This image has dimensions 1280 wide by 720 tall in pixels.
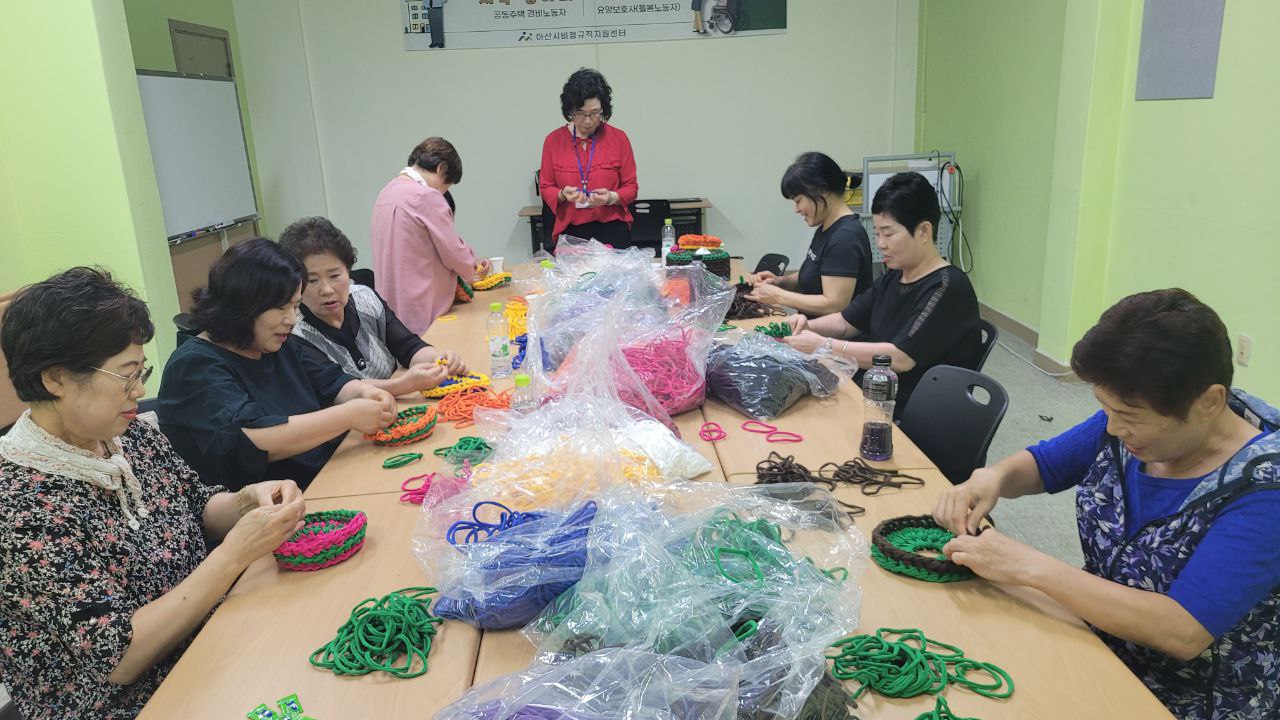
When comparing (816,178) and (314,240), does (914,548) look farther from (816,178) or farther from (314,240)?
(816,178)

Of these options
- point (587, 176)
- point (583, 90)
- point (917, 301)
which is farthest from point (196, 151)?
point (917, 301)

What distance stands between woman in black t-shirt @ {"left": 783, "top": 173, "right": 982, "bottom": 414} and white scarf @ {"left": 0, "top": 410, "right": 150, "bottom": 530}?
1889mm

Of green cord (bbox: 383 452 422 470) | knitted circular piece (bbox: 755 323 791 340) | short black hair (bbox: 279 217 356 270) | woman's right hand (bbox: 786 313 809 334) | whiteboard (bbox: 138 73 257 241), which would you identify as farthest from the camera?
whiteboard (bbox: 138 73 257 241)

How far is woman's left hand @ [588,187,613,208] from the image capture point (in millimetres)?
4879

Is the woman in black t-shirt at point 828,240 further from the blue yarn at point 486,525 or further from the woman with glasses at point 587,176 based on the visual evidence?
the blue yarn at point 486,525

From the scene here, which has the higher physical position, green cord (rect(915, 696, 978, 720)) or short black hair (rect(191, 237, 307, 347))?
short black hair (rect(191, 237, 307, 347))

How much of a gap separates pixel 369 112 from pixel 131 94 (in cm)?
273

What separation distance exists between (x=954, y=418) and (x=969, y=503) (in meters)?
0.62

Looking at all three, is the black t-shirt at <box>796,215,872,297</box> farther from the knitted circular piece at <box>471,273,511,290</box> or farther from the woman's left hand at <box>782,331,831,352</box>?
the knitted circular piece at <box>471,273,511,290</box>

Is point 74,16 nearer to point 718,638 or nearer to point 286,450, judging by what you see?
point 286,450

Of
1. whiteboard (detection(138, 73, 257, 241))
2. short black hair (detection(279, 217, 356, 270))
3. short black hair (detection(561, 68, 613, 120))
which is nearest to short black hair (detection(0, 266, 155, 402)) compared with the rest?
short black hair (detection(279, 217, 356, 270))

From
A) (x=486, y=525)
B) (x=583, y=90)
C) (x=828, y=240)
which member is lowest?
(x=486, y=525)

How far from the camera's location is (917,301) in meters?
2.67

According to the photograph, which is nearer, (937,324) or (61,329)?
(61,329)
